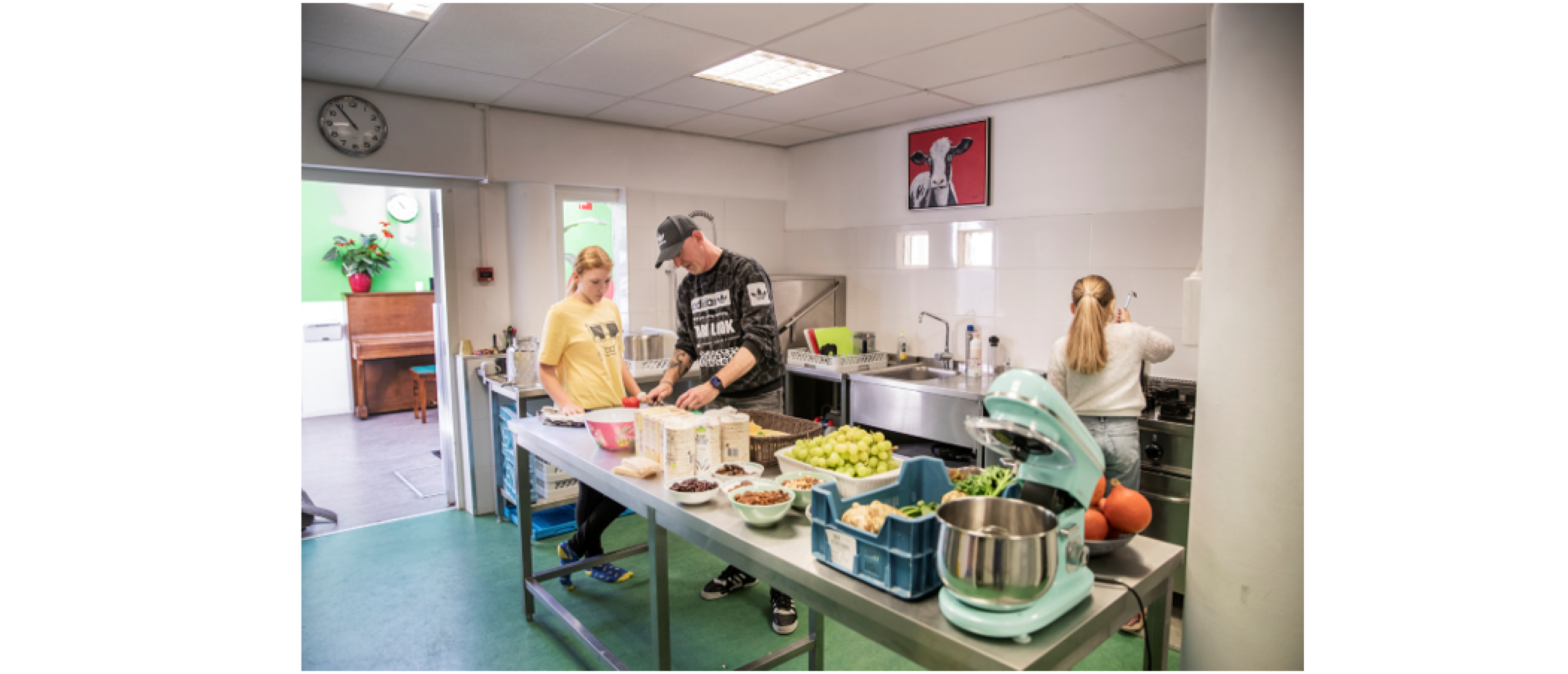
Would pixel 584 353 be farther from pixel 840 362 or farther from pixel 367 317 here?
pixel 367 317

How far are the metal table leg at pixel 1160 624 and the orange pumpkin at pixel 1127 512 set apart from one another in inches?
6.8

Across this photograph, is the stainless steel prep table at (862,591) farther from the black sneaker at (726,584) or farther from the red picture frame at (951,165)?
the red picture frame at (951,165)

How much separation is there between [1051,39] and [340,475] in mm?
5504

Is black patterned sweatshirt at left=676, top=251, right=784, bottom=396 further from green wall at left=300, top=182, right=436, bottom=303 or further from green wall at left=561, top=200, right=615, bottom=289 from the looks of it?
green wall at left=300, top=182, right=436, bottom=303

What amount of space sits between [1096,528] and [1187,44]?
257 cm

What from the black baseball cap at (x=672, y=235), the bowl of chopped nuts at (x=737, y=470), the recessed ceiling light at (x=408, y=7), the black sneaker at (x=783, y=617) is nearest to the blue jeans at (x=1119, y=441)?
the black sneaker at (x=783, y=617)

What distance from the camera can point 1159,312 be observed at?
370cm

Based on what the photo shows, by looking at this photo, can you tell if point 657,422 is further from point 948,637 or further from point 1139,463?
point 1139,463

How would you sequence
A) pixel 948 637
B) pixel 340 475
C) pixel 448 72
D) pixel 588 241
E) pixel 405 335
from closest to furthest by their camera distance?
pixel 948 637 < pixel 448 72 < pixel 340 475 < pixel 588 241 < pixel 405 335

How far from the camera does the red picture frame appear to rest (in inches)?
172

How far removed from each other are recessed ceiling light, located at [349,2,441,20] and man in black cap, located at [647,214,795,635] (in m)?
1.19

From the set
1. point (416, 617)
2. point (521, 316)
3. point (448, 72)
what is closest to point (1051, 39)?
point (448, 72)

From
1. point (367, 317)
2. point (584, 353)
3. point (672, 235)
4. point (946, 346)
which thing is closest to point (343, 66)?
point (584, 353)

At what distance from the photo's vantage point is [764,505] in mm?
1729
